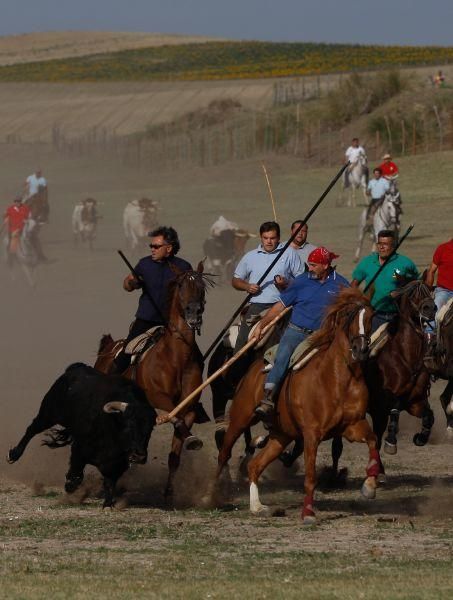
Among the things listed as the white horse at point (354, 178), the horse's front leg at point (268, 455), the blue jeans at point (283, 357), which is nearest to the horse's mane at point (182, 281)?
the blue jeans at point (283, 357)

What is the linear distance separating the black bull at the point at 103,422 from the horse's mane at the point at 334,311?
5.80 ft

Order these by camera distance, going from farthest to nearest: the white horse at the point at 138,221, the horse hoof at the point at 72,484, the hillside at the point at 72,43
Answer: the hillside at the point at 72,43 → the white horse at the point at 138,221 → the horse hoof at the point at 72,484

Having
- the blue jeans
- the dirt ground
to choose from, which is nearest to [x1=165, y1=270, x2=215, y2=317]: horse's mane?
the blue jeans

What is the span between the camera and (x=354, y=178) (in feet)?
156

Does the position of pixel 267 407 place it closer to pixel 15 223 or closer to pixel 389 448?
pixel 389 448

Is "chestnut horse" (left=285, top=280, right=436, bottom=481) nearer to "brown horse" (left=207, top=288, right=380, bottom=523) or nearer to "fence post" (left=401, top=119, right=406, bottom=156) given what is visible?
"brown horse" (left=207, top=288, right=380, bottom=523)

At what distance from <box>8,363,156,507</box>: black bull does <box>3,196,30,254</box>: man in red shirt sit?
23527mm

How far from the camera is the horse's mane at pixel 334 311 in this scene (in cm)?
1284

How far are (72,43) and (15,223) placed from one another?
3630 inches

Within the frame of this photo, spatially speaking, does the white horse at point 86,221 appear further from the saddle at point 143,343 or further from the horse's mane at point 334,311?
the horse's mane at point 334,311

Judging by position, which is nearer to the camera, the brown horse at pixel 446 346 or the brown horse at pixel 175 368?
the brown horse at pixel 175 368

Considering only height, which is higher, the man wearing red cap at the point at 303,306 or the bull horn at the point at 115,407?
the man wearing red cap at the point at 303,306

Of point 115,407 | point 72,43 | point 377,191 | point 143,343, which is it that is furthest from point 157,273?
point 72,43

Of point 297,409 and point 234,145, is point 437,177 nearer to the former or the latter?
point 234,145
